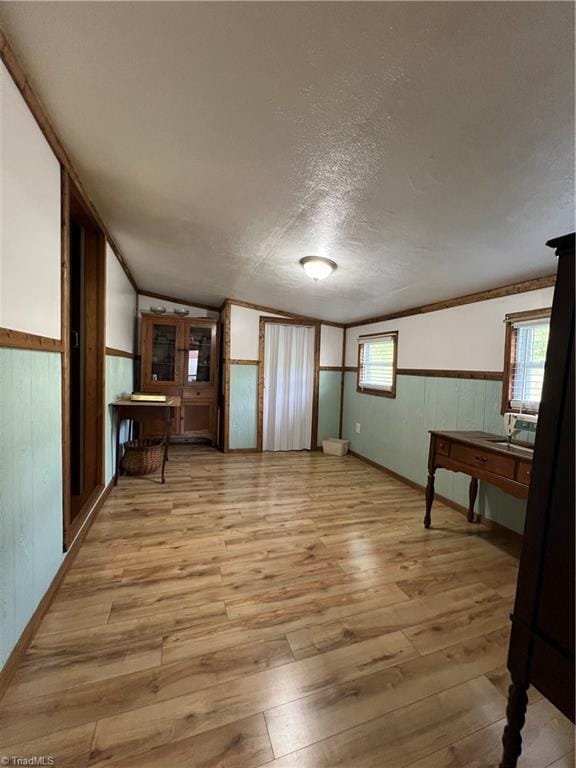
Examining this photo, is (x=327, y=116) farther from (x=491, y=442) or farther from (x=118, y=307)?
(x=118, y=307)

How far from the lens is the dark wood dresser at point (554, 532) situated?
71cm

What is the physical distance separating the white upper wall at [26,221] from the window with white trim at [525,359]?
307cm

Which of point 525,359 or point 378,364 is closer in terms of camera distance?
point 525,359

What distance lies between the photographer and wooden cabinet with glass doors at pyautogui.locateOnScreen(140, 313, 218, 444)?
444 cm

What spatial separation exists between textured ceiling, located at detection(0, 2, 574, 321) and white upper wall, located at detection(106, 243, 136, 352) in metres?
0.76

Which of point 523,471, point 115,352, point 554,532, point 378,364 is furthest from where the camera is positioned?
point 378,364

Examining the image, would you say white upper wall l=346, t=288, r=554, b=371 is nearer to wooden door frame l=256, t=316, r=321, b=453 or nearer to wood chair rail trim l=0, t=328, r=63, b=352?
wooden door frame l=256, t=316, r=321, b=453

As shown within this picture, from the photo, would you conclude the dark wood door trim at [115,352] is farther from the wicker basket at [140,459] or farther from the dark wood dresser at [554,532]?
the dark wood dresser at [554,532]

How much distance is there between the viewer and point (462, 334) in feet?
9.84

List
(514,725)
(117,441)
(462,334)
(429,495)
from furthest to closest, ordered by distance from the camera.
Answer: (117,441) → (462,334) → (429,495) → (514,725)

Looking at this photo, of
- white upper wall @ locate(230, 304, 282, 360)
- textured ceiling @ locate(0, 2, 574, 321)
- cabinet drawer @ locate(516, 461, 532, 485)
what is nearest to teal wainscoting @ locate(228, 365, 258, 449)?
white upper wall @ locate(230, 304, 282, 360)

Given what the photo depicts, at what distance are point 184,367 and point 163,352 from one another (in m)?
0.36

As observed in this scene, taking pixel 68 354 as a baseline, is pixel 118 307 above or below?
above

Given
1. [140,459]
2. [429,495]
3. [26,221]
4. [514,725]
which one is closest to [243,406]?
[140,459]
